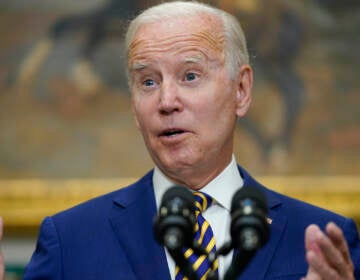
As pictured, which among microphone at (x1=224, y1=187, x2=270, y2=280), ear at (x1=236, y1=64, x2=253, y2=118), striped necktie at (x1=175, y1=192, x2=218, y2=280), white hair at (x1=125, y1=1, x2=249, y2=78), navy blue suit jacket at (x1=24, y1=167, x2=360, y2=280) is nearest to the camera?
microphone at (x1=224, y1=187, x2=270, y2=280)

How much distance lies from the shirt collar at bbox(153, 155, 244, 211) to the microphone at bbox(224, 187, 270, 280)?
997 mm

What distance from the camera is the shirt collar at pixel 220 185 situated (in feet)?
Result: 11.2

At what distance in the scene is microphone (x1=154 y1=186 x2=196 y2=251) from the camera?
2.33m

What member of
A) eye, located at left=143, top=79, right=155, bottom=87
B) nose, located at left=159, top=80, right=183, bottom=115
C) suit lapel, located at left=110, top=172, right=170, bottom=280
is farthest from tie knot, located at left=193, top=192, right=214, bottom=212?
eye, located at left=143, top=79, right=155, bottom=87

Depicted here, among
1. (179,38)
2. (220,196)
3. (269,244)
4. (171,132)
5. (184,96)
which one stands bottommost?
(269,244)

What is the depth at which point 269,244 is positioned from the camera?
11.0 feet

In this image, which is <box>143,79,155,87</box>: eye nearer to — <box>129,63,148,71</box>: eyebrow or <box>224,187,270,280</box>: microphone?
<box>129,63,148,71</box>: eyebrow

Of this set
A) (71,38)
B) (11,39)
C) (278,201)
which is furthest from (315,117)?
(278,201)

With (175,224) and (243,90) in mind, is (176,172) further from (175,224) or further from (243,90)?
(175,224)

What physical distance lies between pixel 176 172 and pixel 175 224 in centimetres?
106

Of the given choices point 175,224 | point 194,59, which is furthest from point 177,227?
point 194,59

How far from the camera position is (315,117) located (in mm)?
6484

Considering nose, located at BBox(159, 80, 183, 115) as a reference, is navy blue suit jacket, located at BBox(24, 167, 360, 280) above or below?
below

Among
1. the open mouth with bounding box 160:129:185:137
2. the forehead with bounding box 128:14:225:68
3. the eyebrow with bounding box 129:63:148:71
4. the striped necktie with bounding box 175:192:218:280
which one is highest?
the forehead with bounding box 128:14:225:68
